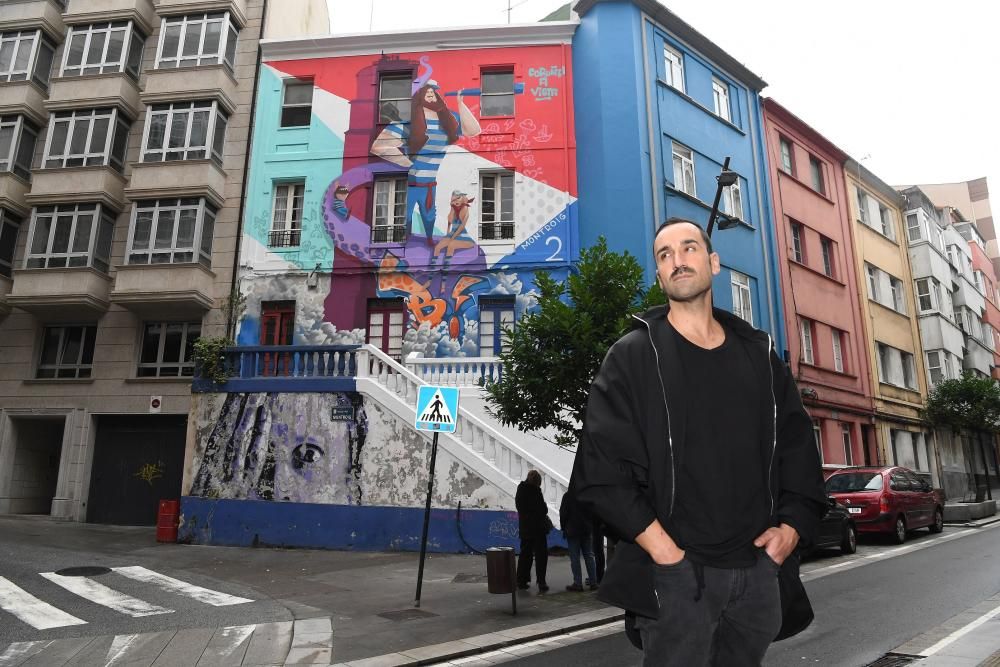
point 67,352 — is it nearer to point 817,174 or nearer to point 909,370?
point 817,174

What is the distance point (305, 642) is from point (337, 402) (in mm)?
7283

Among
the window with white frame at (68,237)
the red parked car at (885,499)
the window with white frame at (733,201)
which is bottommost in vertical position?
the red parked car at (885,499)

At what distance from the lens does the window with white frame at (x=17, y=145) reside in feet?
63.4

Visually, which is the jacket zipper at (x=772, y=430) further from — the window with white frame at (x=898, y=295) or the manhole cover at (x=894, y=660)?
the window with white frame at (x=898, y=295)

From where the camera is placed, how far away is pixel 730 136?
21047 mm

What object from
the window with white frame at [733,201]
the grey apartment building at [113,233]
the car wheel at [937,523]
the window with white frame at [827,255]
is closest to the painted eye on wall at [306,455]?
the grey apartment building at [113,233]

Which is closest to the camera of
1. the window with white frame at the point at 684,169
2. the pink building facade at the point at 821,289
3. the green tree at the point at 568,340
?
the green tree at the point at 568,340

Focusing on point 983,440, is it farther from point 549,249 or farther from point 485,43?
point 485,43

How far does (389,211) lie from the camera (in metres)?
18.0

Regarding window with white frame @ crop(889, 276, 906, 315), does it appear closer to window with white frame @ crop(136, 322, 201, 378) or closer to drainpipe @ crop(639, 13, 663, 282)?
drainpipe @ crop(639, 13, 663, 282)

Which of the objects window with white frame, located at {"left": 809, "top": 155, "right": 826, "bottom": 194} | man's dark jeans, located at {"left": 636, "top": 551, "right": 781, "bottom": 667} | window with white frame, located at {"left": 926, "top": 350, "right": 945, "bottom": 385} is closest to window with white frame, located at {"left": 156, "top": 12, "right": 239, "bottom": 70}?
window with white frame, located at {"left": 809, "top": 155, "right": 826, "bottom": 194}

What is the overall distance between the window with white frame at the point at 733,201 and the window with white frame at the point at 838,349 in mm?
6370

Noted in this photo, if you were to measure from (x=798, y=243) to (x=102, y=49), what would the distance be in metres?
23.5

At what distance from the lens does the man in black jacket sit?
2119 mm
